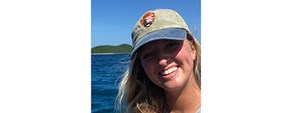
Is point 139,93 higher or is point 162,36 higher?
point 162,36

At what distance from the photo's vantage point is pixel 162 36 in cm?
138

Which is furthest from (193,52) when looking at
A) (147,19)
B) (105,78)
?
(105,78)

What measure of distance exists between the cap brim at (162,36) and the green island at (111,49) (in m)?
0.06

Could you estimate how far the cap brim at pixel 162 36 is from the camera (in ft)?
4.51

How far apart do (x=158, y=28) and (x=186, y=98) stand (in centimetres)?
30

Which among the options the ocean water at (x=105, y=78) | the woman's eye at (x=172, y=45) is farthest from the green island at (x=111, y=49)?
the woman's eye at (x=172, y=45)

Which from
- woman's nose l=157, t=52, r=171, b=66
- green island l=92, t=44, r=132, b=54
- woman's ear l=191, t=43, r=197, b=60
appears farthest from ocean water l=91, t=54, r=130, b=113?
woman's ear l=191, t=43, r=197, b=60

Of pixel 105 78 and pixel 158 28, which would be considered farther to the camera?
pixel 105 78

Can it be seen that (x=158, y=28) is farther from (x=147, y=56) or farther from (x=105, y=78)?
(x=105, y=78)
